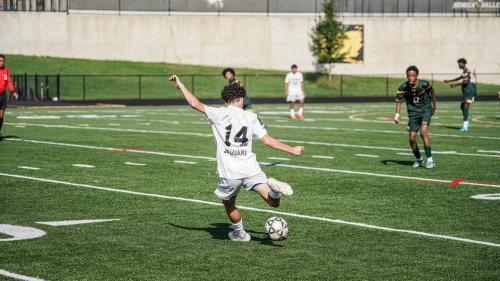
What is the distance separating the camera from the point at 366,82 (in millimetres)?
61844

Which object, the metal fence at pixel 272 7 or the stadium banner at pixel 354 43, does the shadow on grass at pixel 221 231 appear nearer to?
the metal fence at pixel 272 7

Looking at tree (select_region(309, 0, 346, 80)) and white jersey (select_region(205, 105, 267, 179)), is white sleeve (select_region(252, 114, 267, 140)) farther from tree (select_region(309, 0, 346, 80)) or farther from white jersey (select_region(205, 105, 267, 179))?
tree (select_region(309, 0, 346, 80))

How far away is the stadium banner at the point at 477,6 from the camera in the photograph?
65.9 metres

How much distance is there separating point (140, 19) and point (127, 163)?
47.0 meters

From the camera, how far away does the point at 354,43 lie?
209ft

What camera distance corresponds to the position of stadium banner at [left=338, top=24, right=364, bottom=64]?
63375 millimetres

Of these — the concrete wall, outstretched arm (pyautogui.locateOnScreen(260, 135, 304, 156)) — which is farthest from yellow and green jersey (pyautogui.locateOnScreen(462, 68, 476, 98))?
the concrete wall

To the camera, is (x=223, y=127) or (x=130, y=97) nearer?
(x=223, y=127)

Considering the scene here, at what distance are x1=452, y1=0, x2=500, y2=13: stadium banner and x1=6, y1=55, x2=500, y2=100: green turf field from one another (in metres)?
5.14

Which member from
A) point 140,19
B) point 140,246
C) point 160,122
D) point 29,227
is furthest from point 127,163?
point 140,19

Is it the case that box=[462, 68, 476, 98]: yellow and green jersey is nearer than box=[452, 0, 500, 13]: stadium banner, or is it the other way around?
box=[462, 68, 476, 98]: yellow and green jersey

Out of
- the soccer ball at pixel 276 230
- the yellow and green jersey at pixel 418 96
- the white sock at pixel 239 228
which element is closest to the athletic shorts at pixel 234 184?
the white sock at pixel 239 228

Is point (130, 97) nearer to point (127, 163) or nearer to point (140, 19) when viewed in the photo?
point (140, 19)

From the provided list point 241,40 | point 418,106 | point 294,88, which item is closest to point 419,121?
point 418,106
